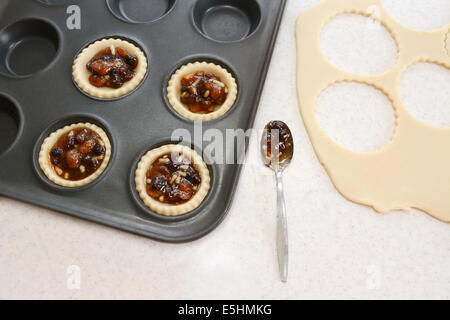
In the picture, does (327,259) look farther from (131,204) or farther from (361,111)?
(131,204)

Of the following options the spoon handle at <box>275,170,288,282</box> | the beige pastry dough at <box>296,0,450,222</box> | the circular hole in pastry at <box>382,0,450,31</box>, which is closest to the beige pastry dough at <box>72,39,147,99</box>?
Answer: the beige pastry dough at <box>296,0,450,222</box>

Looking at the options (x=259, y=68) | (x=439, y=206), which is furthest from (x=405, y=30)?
(x=439, y=206)

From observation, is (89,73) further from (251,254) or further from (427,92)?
(427,92)

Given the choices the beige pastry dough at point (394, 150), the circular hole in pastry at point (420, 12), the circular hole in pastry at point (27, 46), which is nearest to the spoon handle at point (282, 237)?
the beige pastry dough at point (394, 150)

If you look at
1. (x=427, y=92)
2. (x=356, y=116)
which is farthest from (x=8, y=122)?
(x=427, y=92)

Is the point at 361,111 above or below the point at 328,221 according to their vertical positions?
above

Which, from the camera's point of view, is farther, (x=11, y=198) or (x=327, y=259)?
(x=11, y=198)

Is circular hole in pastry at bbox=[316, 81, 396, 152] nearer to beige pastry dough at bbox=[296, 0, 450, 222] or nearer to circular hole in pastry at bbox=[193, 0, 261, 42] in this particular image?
beige pastry dough at bbox=[296, 0, 450, 222]
